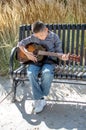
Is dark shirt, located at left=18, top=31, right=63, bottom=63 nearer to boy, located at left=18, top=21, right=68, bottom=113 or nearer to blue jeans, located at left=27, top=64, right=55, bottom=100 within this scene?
boy, located at left=18, top=21, right=68, bottom=113

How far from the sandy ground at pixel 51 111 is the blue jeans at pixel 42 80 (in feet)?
0.92

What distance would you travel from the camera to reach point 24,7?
775cm

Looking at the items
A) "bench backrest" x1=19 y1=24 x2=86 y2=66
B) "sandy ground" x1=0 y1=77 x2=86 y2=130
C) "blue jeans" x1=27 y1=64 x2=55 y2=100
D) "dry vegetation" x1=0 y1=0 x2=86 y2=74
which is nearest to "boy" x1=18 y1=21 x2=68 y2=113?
"blue jeans" x1=27 y1=64 x2=55 y2=100

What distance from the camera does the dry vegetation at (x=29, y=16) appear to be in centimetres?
724

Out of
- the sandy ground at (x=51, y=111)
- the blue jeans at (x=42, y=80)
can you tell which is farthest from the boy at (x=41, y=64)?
the sandy ground at (x=51, y=111)

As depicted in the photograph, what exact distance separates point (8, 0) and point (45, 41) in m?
4.20

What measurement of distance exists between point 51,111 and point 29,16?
2561 millimetres

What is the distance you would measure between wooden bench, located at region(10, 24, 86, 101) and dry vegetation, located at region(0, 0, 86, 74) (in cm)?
110

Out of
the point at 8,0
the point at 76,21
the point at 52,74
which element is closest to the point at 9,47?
the point at 76,21

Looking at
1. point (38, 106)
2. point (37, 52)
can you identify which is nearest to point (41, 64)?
point (37, 52)

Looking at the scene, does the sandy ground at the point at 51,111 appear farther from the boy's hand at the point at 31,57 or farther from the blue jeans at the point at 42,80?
the boy's hand at the point at 31,57

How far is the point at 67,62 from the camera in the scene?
6.01 m

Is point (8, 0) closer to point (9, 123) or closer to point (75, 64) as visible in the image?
point (75, 64)

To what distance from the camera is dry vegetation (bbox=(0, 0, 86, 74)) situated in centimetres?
724
